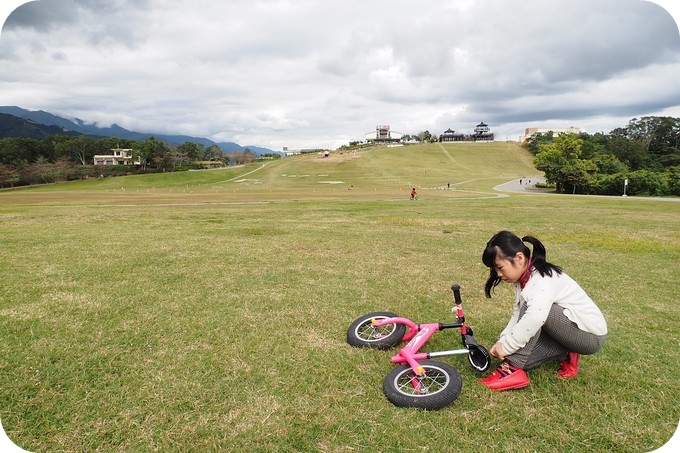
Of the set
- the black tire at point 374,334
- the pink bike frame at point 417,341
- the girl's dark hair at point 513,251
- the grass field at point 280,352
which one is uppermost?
the girl's dark hair at point 513,251

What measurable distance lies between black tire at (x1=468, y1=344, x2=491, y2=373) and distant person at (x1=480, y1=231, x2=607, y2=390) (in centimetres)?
18

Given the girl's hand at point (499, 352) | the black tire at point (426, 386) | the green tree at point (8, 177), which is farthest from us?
the green tree at point (8, 177)

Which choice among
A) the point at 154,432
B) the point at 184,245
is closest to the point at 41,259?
the point at 184,245

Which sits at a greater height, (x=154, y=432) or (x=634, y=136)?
(x=634, y=136)

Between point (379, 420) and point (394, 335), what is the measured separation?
5.96ft

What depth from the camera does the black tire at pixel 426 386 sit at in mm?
4145

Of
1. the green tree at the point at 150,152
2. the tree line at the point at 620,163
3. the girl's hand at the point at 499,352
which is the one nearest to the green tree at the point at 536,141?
the tree line at the point at 620,163

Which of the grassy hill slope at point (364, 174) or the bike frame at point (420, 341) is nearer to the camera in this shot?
the bike frame at point (420, 341)

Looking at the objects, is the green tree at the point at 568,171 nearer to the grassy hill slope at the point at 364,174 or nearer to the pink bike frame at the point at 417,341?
the grassy hill slope at the point at 364,174

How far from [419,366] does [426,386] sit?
29cm

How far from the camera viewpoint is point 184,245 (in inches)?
528

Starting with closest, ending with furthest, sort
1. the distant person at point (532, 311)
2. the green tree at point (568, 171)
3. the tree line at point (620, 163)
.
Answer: the distant person at point (532, 311) → the tree line at point (620, 163) → the green tree at point (568, 171)

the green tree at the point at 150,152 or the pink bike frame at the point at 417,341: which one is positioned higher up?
the green tree at the point at 150,152

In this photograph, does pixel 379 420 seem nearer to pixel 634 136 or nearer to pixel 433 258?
pixel 433 258
